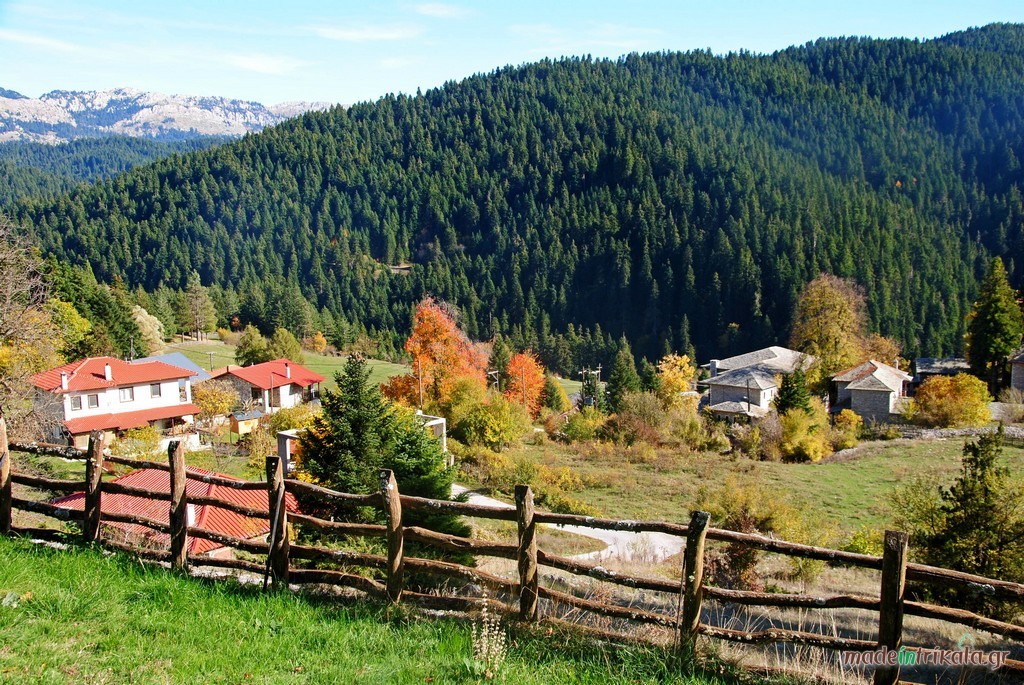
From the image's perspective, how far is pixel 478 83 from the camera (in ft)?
642

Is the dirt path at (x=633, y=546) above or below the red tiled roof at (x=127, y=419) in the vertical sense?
above

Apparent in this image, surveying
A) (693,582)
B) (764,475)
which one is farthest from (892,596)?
(764,475)

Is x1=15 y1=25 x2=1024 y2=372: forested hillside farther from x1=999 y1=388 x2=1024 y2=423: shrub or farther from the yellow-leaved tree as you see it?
x1=999 y1=388 x2=1024 y2=423: shrub

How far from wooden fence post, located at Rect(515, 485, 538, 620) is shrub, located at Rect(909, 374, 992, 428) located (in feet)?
142

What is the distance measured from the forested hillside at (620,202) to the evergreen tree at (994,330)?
36.0 metres

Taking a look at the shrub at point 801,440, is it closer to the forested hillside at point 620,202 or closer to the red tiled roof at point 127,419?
the red tiled roof at point 127,419

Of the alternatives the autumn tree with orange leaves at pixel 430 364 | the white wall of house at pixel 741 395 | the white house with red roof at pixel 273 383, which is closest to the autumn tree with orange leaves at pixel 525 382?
the autumn tree with orange leaves at pixel 430 364

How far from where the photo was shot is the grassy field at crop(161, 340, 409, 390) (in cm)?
6806

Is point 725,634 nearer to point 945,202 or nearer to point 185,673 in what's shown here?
point 185,673

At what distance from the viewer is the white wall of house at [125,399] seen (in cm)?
3879

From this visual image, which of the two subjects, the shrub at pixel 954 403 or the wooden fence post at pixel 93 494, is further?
the shrub at pixel 954 403

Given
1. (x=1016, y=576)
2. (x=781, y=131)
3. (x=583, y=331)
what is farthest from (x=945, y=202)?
(x=1016, y=576)

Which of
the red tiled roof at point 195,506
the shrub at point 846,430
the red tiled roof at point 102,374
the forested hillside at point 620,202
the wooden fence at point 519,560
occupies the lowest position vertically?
the shrub at point 846,430

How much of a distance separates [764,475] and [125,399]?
118 feet
